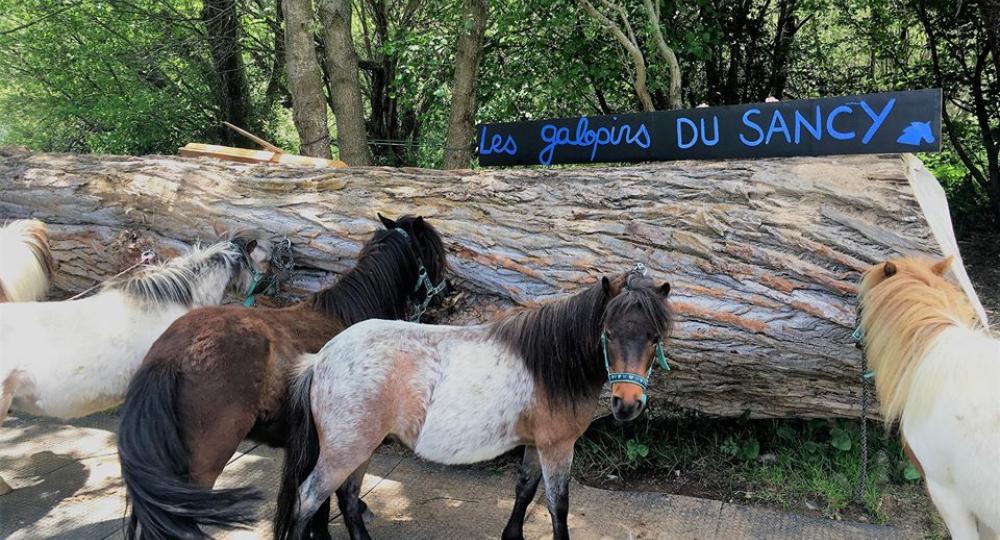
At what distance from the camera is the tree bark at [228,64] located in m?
9.32

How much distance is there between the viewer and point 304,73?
21.0 ft

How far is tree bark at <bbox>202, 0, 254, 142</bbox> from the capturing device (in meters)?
9.32

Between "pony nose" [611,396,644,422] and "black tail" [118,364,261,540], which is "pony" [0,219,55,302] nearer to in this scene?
"black tail" [118,364,261,540]

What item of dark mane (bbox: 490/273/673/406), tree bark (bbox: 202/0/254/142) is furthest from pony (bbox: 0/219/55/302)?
tree bark (bbox: 202/0/254/142)

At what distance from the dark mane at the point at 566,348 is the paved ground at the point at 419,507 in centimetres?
102

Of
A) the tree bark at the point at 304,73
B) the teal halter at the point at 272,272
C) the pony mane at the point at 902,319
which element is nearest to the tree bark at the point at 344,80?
the tree bark at the point at 304,73

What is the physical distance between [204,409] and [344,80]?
4.76 meters

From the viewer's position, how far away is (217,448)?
2648 millimetres

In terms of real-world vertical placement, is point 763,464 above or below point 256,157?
below

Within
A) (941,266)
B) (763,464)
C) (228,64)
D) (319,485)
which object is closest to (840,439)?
(763,464)

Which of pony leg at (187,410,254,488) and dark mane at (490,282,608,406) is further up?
dark mane at (490,282,608,406)

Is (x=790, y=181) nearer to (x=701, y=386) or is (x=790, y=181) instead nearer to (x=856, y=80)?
(x=701, y=386)

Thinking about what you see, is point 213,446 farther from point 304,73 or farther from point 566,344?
point 304,73

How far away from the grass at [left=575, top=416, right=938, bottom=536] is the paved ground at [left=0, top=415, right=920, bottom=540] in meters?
0.15
